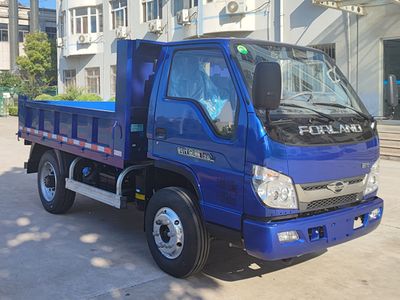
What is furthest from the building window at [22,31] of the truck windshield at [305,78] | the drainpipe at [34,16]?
the truck windshield at [305,78]

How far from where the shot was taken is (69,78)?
3362 centimetres

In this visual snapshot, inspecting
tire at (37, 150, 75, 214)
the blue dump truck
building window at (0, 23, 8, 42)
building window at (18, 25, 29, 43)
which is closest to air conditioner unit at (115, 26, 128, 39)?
tire at (37, 150, 75, 214)

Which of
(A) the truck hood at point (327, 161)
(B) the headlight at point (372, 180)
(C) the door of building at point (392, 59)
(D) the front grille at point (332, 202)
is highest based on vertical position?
(C) the door of building at point (392, 59)

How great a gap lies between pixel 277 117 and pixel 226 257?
1.92 meters

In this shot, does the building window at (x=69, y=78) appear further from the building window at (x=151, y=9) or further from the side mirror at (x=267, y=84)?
the side mirror at (x=267, y=84)

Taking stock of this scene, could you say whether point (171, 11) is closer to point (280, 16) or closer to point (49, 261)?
point (280, 16)

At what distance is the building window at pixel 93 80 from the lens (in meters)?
30.5

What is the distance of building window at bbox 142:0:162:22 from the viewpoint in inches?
1000

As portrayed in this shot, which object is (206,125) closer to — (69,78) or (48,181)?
(48,181)

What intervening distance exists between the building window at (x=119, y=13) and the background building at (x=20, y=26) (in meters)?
22.6

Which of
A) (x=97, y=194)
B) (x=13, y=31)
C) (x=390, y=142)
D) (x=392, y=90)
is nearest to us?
(x=392, y=90)

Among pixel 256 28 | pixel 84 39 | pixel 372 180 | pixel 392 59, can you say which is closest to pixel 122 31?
pixel 84 39

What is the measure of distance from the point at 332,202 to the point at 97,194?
295 centimetres

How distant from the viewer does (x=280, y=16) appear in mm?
18047
